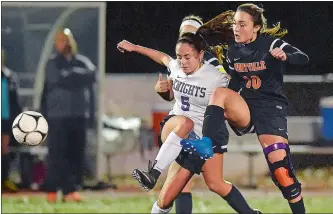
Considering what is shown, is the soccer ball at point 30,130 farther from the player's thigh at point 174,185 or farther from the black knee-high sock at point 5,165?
the black knee-high sock at point 5,165

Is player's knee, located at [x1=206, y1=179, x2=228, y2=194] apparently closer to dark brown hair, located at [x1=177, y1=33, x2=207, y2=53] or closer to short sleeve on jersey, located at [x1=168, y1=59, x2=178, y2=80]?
short sleeve on jersey, located at [x1=168, y1=59, x2=178, y2=80]

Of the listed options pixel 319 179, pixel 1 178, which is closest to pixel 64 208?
pixel 1 178

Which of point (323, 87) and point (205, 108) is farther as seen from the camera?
point (323, 87)

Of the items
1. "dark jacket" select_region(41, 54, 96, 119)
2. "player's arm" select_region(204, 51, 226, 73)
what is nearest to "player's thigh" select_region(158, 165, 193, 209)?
"player's arm" select_region(204, 51, 226, 73)

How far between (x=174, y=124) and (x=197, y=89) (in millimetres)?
226

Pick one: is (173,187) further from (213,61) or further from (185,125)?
(213,61)

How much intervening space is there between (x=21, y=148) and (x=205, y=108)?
265 centimetres

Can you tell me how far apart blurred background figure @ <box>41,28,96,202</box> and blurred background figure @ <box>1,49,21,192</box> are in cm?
24

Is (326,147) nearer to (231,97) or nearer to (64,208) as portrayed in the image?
(64,208)

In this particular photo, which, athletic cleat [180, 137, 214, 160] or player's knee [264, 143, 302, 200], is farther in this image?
player's knee [264, 143, 302, 200]

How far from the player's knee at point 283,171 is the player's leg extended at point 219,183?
0.99 feet

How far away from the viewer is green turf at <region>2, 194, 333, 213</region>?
6043mm

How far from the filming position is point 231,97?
4461 mm

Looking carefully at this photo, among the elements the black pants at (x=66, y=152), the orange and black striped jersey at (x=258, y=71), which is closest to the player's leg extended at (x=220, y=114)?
the orange and black striped jersey at (x=258, y=71)
